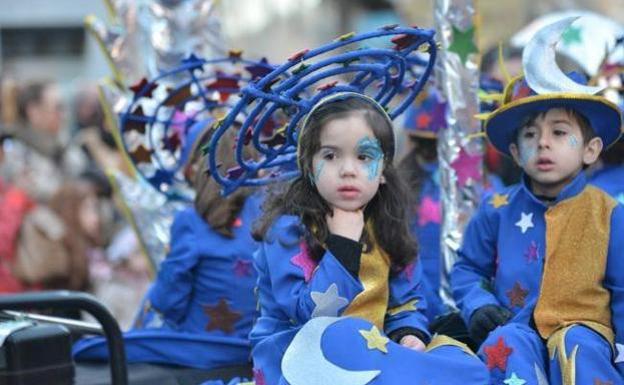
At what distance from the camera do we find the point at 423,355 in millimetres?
3723

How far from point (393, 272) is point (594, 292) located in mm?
635

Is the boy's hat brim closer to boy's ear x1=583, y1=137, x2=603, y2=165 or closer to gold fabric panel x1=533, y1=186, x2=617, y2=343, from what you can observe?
boy's ear x1=583, y1=137, x2=603, y2=165

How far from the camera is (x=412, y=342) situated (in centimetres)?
405

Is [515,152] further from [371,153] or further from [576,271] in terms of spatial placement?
[371,153]

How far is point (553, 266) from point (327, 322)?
0.91 meters

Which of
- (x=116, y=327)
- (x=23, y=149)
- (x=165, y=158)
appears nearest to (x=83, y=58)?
(x=23, y=149)

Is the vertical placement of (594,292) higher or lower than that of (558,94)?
lower

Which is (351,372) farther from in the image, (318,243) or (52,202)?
(52,202)

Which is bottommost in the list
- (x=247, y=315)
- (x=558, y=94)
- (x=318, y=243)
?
(x=247, y=315)

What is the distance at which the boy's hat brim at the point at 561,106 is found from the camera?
4.31 m

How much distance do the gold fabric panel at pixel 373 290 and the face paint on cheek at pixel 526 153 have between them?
62cm

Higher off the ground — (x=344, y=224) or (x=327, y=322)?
(x=344, y=224)

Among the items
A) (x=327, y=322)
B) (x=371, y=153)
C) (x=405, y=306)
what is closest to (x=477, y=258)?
(x=405, y=306)

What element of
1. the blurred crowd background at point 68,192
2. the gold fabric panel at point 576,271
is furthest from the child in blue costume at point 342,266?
the blurred crowd background at point 68,192
